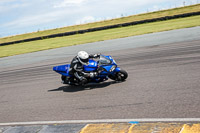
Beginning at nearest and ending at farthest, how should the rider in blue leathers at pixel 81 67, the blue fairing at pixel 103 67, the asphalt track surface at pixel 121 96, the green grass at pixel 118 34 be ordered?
the asphalt track surface at pixel 121 96 < the blue fairing at pixel 103 67 < the rider in blue leathers at pixel 81 67 < the green grass at pixel 118 34

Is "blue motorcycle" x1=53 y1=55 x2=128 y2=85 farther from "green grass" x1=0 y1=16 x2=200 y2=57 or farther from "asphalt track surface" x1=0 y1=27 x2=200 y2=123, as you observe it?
"green grass" x1=0 y1=16 x2=200 y2=57

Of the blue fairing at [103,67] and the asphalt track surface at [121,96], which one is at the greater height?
the blue fairing at [103,67]

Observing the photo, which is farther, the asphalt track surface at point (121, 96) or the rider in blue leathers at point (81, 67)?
the rider in blue leathers at point (81, 67)

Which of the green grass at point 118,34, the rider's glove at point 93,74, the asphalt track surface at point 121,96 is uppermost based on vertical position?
the green grass at point 118,34

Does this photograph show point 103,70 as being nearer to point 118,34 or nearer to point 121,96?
point 121,96

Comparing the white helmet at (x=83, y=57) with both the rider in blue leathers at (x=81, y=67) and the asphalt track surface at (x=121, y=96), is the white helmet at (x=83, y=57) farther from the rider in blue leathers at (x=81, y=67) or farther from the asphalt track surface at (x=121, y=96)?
the asphalt track surface at (x=121, y=96)

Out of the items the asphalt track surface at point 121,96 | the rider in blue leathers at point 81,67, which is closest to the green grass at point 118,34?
the asphalt track surface at point 121,96

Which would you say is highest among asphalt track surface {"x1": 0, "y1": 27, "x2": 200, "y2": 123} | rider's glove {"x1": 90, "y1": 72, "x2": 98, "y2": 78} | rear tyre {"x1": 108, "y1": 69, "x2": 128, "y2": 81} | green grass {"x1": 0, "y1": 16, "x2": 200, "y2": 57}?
green grass {"x1": 0, "y1": 16, "x2": 200, "y2": 57}

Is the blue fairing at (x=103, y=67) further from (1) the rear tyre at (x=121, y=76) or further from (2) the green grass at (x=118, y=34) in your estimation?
(2) the green grass at (x=118, y=34)

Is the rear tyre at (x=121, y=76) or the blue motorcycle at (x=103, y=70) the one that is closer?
the blue motorcycle at (x=103, y=70)

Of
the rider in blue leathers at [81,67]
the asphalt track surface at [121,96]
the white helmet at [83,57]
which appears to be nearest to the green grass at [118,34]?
the asphalt track surface at [121,96]

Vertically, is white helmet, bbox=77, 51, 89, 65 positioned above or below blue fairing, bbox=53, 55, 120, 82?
above

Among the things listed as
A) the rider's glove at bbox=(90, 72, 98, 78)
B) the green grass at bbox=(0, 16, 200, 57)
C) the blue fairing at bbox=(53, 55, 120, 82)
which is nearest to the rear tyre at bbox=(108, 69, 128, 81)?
the blue fairing at bbox=(53, 55, 120, 82)

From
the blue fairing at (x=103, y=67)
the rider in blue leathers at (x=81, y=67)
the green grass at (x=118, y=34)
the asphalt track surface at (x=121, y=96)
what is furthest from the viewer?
the green grass at (x=118, y=34)
